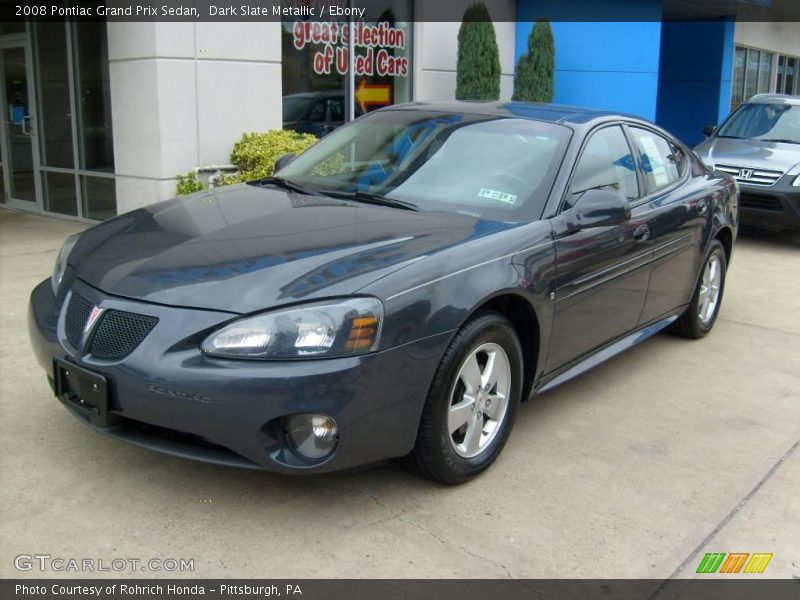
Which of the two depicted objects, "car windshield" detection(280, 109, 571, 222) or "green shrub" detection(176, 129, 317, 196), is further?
"green shrub" detection(176, 129, 317, 196)

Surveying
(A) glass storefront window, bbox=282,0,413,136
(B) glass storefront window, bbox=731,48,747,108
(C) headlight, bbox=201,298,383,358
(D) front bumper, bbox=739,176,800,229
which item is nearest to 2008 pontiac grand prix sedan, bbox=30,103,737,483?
(C) headlight, bbox=201,298,383,358

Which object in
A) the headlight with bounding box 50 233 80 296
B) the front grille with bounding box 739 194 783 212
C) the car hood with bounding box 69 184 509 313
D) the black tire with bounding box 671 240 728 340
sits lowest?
the black tire with bounding box 671 240 728 340

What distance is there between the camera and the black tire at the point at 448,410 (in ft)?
10.6

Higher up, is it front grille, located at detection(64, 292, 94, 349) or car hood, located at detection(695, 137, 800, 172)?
car hood, located at detection(695, 137, 800, 172)

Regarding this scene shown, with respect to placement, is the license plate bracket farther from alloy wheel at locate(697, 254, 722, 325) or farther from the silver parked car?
the silver parked car

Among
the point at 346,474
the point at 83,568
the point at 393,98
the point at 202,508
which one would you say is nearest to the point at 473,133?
the point at 346,474

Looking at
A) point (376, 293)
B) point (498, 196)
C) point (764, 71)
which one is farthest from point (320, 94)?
point (764, 71)

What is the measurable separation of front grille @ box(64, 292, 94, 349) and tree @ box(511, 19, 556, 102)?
987 cm

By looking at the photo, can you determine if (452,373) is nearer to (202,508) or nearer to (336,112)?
(202,508)

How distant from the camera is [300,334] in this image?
294 cm

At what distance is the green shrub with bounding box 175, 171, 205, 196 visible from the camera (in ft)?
27.6

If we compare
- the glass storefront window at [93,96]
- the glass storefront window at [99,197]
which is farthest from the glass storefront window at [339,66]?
the glass storefront window at [99,197]

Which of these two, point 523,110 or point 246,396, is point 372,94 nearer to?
point 523,110
